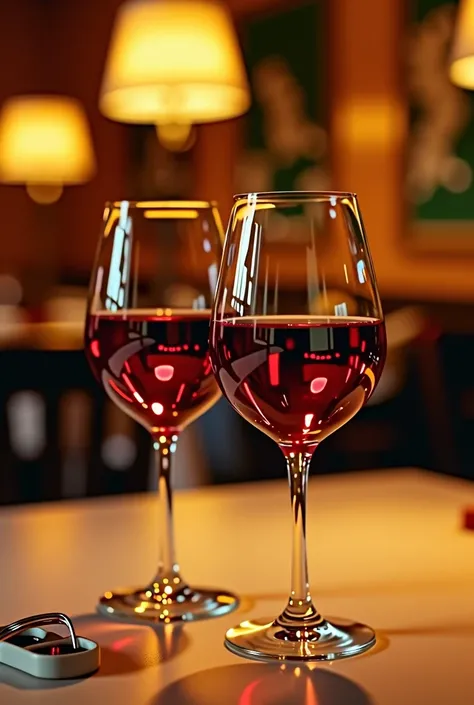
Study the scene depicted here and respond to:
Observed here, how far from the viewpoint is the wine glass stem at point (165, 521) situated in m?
0.71

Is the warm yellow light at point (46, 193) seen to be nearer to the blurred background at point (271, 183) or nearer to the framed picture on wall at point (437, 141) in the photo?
the blurred background at point (271, 183)

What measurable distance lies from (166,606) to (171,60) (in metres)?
2.56

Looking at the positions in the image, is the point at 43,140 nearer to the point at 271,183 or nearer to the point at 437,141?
the point at 271,183

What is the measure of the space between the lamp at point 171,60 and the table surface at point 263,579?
2.12m

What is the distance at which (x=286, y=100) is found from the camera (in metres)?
4.87

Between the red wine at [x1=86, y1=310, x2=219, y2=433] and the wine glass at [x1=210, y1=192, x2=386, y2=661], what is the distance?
9 centimetres

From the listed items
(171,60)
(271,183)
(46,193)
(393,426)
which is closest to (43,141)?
(46,193)

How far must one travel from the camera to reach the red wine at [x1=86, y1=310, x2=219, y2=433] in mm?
702

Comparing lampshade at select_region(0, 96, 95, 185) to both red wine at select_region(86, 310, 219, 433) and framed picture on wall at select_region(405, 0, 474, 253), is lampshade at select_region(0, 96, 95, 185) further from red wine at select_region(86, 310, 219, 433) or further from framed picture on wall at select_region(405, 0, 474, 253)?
red wine at select_region(86, 310, 219, 433)

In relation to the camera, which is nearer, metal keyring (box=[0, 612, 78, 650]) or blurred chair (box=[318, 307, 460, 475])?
metal keyring (box=[0, 612, 78, 650])

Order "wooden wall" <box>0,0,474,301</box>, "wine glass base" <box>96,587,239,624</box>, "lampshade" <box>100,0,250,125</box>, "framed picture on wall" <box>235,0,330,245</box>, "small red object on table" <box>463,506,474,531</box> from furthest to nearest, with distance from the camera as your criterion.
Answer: "framed picture on wall" <box>235,0,330,245</box> < "wooden wall" <box>0,0,474,301</box> < "lampshade" <box>100,0,250,125</box> < "small red object on table" <box>463,506,474,531</box> < "wine glass base" <box>96,587,239,624</box>

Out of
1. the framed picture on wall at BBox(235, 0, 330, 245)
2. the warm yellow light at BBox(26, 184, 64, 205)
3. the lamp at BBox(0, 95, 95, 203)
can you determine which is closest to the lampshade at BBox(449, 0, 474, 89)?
the framed picture on wall at BBox(235, 0, 330, 245)

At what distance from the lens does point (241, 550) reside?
33.5 inches

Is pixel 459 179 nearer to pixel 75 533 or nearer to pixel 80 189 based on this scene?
pixel 75 533
